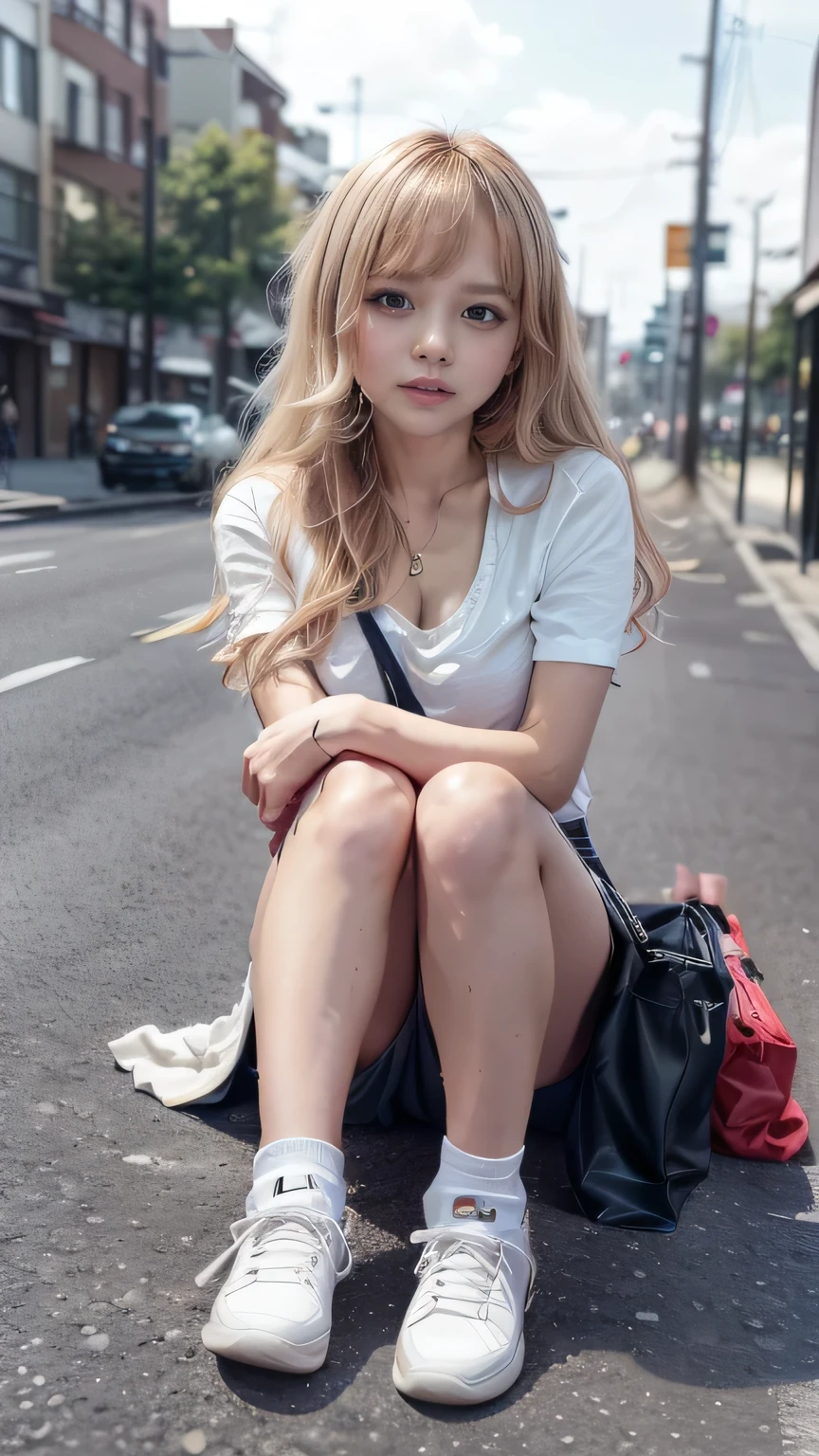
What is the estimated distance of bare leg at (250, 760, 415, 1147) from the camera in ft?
4.57

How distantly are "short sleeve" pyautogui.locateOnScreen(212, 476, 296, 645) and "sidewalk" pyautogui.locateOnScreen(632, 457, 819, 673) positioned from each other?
1022 millimetres

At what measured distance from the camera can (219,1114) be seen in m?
1.81

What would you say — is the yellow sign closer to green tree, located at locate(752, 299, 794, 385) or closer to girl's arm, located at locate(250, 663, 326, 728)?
green tree, located at locate(752, 299, 794, 385)

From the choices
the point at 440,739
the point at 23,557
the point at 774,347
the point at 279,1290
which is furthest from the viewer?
the point at 774,347

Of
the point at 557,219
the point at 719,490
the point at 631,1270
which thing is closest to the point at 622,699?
the point at 719,490

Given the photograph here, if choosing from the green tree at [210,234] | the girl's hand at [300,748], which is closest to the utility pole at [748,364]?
the green tree at [210,234]

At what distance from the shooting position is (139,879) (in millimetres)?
2166

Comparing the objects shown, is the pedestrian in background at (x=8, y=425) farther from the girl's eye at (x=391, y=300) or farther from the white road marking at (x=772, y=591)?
the white road marking at (x=772, y=591)

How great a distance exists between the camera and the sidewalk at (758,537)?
2.68 metres

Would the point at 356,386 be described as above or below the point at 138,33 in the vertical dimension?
below

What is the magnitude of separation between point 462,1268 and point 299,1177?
0.18 meters

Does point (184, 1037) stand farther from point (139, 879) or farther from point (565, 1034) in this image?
point (565, 1034)

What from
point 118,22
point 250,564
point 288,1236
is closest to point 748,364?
point 118,22

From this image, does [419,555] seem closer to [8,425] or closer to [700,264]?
[8,425]
